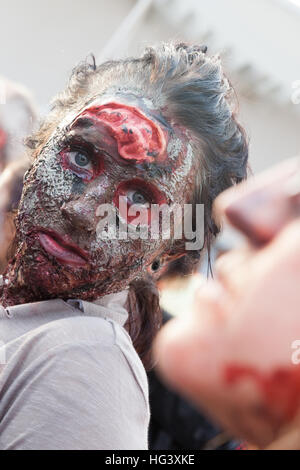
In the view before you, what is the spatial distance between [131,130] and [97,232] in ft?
0.66

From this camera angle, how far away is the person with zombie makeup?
704mm

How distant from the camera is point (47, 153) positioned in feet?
3.10

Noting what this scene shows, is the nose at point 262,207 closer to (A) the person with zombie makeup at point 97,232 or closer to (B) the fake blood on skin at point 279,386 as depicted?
(B) the fake blood on skin at point 279,386

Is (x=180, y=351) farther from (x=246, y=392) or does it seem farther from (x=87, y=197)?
(x=87, y=197)

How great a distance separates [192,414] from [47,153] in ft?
4.34

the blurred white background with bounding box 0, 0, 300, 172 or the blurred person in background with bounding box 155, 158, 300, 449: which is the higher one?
the blurred white background with bounding box 0, 0, 300, 172

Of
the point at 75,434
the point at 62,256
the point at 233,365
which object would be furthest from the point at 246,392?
the point at 62,256

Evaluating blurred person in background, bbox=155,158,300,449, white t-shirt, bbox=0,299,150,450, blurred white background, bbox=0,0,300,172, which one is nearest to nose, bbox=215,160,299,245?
blurred person in background, bbox=155,158,300,449

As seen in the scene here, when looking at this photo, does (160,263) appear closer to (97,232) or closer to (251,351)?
(97,232)

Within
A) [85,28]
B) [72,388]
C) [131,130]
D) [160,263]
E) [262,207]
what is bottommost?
[72,388]

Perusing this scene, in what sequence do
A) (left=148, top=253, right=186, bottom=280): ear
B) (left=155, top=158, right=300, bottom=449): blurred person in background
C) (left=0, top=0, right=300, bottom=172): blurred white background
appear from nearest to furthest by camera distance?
(left=155, top=158, right=300, bottom=449): blurred person in background → (left=148, top=253, right=186, bottom=280): ear → (left=0, top=0, right=300, bottom=172): blurred white background

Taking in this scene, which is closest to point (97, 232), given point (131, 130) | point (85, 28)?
point (131, 130)

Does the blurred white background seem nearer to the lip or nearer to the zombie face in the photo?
the zombie face

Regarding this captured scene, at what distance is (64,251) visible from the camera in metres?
0.87
